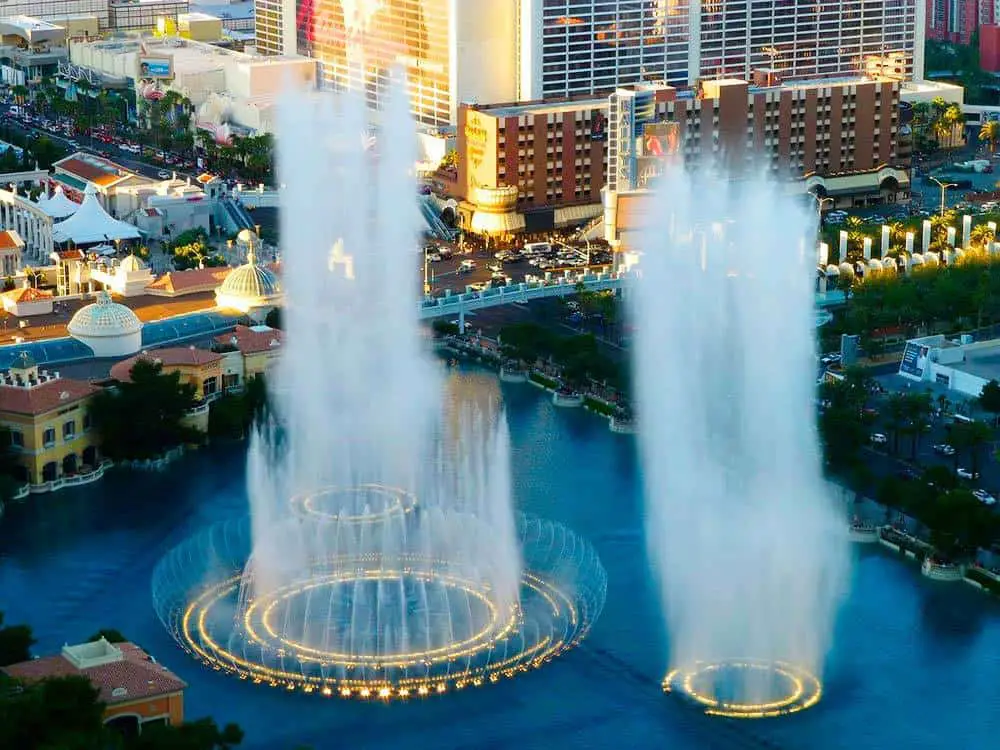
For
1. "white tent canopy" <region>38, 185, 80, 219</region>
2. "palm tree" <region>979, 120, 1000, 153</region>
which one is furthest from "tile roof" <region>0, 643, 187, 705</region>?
"palm tree" <region>979, 120, 1000, 153</region>

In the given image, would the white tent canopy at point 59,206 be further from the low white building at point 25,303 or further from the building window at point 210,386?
the building window at point 210,386

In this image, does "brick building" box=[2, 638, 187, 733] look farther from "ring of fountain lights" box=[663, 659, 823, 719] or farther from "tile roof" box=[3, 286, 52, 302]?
"tile roof" box=[3, 286, 52, 302]

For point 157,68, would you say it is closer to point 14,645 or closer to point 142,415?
point 142,415

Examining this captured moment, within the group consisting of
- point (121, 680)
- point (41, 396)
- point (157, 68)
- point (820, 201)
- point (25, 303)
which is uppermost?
point (157, 68)

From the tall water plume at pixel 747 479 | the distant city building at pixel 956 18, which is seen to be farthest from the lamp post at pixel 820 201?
the distant city building at pixel 956 18

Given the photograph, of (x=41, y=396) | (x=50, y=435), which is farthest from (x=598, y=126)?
(x=50, y=435)

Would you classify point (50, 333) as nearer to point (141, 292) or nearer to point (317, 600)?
point (141, 292)

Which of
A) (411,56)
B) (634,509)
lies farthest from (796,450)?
(411,56)
